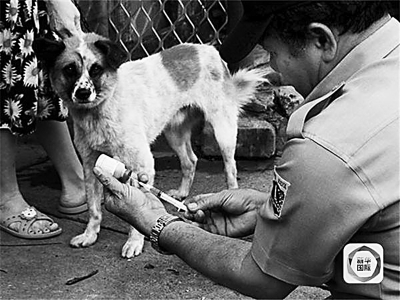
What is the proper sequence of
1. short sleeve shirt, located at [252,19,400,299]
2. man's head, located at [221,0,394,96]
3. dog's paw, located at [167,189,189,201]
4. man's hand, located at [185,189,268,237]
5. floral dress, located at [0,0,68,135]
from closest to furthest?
short sleeve shirt, located at [252,19,400,299] → man's head, located at [221,0,394,96] → man's hand, located at [185,189,268,237] → floral dress, located at [0,0,68,135] → dog's paw, located at [167,189,189,201]

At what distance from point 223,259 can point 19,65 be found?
2.18 m

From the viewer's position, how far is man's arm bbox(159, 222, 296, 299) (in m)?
1.51

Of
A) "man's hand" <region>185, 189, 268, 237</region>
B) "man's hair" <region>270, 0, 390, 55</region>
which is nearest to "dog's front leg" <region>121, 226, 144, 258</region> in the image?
"man's hand" <region>185, 189, 268, 237</region>

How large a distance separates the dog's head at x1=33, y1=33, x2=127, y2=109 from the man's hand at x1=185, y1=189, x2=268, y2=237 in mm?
1435

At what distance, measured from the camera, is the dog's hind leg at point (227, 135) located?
13.4ft

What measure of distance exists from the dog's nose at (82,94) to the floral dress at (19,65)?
12.0 inches

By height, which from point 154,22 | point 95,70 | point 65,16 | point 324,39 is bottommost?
point 154,22

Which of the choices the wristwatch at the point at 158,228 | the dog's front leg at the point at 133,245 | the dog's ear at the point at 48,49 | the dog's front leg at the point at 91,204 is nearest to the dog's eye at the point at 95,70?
the dog's ear at the point at 48,49

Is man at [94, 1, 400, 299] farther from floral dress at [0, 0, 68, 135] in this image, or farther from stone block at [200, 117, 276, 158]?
stone block at [200, 117, 276, 158]

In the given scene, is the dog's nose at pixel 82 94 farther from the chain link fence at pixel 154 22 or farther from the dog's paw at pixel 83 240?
the chain link fence at pixel 154 22

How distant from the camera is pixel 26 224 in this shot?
3674 millimetres

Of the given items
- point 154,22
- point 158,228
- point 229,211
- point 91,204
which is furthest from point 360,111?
point 154,22

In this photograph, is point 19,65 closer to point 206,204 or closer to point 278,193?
point 206,204

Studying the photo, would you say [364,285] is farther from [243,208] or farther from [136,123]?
[136,123]
